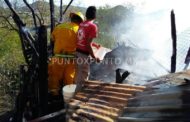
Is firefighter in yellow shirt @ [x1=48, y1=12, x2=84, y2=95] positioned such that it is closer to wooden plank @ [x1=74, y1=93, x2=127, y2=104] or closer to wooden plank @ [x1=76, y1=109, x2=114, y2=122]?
wooden plank @ [x1=74, y1=93, x2=127, y2=104]

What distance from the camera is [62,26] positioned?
8.23 meters

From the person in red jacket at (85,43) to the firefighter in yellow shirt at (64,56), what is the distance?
0.44 meters

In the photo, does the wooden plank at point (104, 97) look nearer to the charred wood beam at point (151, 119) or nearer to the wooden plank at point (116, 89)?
the wooden plank at point (116, 89)

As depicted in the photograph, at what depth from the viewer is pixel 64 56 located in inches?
325

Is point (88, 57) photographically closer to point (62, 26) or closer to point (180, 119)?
point (62, 26)

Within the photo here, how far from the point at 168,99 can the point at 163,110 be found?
0.13 metres

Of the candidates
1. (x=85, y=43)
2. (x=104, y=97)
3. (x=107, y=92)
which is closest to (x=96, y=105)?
(x=104, y=97)

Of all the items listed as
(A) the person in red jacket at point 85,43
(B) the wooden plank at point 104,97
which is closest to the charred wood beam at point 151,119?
(B) the wooden plank at point 104,97

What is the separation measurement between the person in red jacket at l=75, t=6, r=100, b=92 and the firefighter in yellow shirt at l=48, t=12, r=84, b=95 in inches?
17.2

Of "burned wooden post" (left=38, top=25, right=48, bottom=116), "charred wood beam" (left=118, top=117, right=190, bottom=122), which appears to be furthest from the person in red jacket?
"charred wood beam" (left=118, top=117, right=190, bottom=122)

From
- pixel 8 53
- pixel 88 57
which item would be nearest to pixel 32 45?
pixel 88 57

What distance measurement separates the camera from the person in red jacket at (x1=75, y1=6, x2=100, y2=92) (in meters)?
7.56

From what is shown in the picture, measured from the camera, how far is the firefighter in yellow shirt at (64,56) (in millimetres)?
8195

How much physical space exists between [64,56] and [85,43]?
0.75 metres
